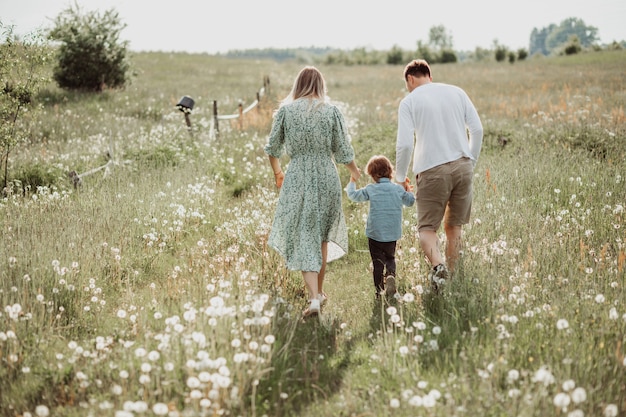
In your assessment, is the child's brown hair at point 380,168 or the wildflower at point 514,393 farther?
the child's brown hair at point 380,168

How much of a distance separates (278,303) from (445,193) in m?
1.96

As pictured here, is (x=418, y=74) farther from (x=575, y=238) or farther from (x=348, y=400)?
(x=348, y=400)

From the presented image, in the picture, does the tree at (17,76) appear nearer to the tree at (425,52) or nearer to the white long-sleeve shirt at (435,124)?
the white long-sleeve shirt at (435,124)

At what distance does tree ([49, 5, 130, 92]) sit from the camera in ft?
69.5

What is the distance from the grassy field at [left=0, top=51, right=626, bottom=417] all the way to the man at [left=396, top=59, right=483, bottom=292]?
1.98 ft

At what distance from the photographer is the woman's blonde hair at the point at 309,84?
5.04m

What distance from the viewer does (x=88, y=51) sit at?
70.4ft

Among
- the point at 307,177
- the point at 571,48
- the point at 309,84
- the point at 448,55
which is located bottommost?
the point at 307,177

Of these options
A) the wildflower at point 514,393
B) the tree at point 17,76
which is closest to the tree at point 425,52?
the tree at point 17,76

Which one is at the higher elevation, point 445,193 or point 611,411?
point 445,193

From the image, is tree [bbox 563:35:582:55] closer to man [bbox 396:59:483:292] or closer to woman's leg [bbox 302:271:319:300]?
man [bbox 396:59:483:292]

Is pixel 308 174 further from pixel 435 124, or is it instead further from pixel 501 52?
pixel 501 52

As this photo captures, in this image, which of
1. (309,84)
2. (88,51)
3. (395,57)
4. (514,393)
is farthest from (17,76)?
(395,57)

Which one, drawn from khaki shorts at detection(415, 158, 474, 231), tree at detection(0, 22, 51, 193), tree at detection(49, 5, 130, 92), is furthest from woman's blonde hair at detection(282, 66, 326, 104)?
tree at detection(49, 5, 130, 92)
